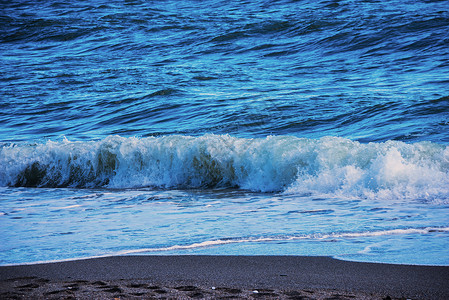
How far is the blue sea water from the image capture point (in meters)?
4.86

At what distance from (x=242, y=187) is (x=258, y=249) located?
415 centimetres

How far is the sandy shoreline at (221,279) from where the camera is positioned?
9.88 feet

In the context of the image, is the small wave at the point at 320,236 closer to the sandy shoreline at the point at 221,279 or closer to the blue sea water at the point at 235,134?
the blue sea water at the point at 235,134

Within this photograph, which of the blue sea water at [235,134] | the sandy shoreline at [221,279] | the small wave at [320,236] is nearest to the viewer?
the sandy shoreline at [221,279]

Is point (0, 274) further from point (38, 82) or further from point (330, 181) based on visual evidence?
point (38, 82)

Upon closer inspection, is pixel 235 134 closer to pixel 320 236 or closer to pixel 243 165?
pixel 243 165

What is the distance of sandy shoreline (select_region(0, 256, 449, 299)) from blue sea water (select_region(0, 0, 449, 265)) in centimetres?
27

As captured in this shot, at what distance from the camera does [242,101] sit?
13.2 meters

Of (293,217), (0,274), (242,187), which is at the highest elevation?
(0,274)

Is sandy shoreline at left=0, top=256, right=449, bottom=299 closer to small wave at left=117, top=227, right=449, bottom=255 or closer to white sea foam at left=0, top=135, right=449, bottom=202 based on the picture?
small wave at left=117, top=227, right=449, bottom=255

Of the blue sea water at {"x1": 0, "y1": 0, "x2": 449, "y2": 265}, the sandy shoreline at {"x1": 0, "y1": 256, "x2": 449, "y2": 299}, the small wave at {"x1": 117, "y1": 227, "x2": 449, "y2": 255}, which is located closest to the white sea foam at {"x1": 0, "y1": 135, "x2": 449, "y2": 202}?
the blue sea water at {"x1": 0, "y1": 0, "x2": 449, "y2": 265}

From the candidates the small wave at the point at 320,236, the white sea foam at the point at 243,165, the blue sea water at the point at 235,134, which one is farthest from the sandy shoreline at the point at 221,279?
the white sea foam at the point at 243,165

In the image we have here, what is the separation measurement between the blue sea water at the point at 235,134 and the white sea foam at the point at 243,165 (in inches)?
1.1

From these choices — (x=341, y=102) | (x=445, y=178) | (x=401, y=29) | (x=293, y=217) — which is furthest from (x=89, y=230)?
(x=401, y=29)
